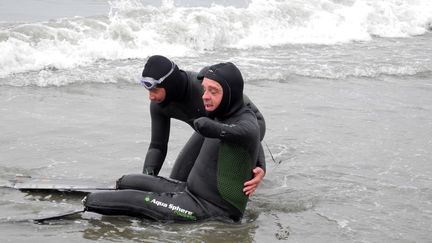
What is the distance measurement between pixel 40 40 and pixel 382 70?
7.08 metres

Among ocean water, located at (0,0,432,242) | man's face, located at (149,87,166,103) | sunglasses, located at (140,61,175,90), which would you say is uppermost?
sunglasses, located at (140,61,175,90)

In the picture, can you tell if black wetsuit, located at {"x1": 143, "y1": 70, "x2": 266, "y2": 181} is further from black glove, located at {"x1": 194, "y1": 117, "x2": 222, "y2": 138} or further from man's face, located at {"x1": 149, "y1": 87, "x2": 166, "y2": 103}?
black glove, located at {"x1": 194, "y1": 117, "x2": 222, "y2": 138}

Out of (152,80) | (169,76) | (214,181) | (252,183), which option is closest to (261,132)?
(252,183)

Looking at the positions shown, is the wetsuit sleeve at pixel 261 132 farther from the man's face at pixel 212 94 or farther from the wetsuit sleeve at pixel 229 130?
the man's face at pixel 212 94

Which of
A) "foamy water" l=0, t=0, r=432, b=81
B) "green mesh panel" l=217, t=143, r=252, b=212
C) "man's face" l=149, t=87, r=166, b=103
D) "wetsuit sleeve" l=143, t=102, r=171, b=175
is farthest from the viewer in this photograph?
"foamy water" l=0, t=0, r=432, b=81

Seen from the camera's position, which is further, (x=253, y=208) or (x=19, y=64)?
(x=19, y=64)

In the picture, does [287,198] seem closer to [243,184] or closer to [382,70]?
[243,184]

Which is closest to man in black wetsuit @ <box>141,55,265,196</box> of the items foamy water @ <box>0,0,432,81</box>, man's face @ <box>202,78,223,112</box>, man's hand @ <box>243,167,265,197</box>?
man's hand @ <box>243,167,265,197</box>

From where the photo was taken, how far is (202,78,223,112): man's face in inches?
211

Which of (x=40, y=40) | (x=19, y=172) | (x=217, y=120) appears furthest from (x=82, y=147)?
(x=40, y=40)

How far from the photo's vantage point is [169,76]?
5887 mm

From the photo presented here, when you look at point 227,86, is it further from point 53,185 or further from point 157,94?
point 53,185

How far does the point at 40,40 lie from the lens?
13.3 metres

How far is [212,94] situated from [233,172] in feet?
2.25
